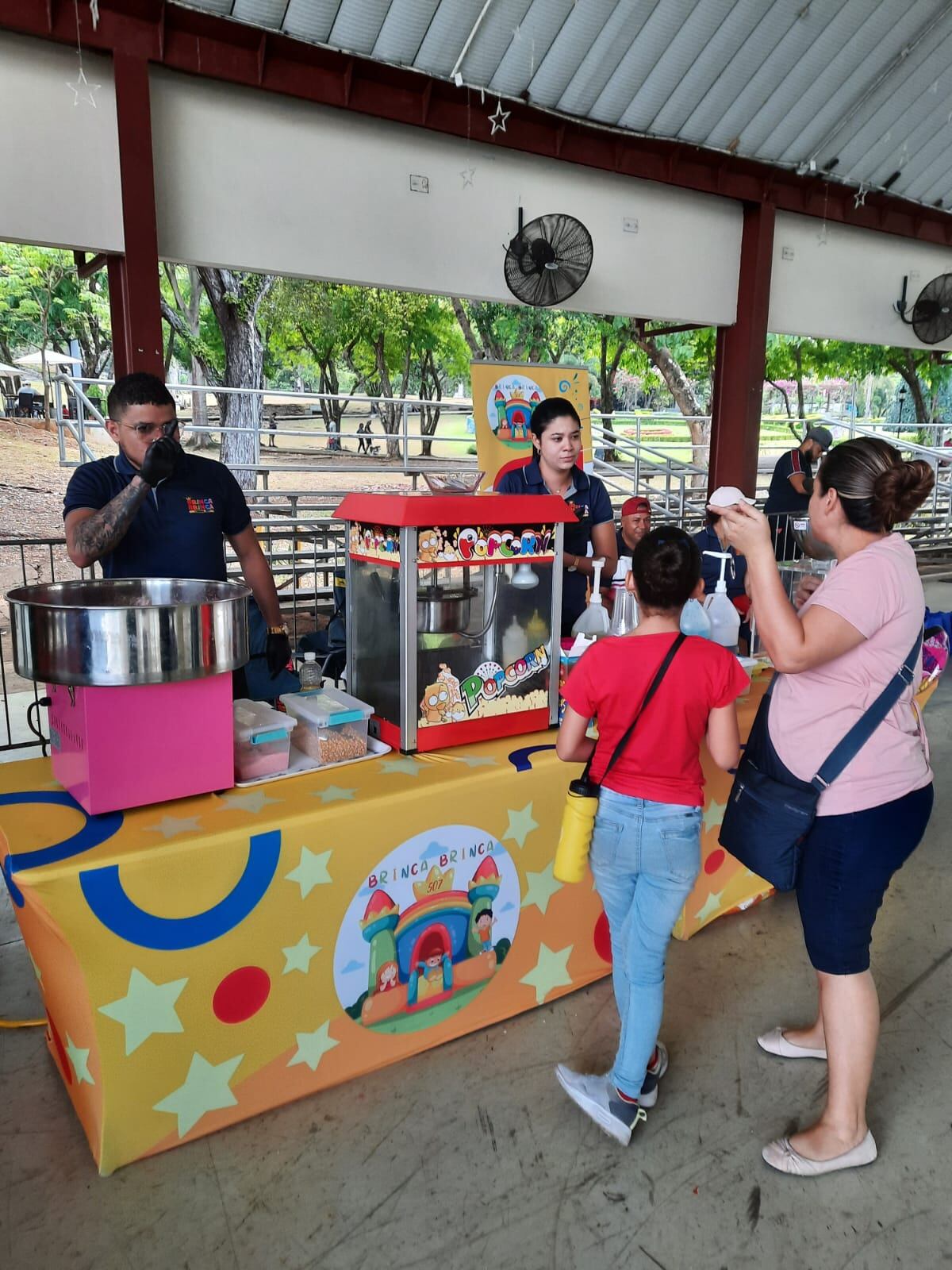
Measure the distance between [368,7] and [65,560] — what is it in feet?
37.3

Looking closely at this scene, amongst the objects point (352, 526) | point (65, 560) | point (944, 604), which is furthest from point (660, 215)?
point (65, 560)

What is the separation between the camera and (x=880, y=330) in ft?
25.9

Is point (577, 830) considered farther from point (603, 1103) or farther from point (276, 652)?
point (276, 652)

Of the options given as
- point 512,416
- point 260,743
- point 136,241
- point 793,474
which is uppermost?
point 136,241

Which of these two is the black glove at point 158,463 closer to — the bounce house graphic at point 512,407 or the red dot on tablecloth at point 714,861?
the red dot on tablecloth at point 714,861

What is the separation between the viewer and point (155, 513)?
2334 mm

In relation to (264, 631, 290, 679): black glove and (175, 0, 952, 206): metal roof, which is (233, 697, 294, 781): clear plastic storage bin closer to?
(264, 631, 290, 679): black glove

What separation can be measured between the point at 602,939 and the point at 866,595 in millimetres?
1301

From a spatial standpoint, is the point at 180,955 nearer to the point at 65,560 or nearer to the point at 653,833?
the point at 653,833

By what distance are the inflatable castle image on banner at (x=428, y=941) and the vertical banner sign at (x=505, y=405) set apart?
11.5 ft

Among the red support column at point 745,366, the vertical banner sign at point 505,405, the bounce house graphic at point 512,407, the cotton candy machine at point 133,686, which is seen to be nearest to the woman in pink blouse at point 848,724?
the cotton candy machine at point 133,686

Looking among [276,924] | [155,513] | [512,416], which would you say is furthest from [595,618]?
[512,416]

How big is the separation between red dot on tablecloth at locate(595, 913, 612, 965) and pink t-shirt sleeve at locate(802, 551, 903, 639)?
1166 millimetres

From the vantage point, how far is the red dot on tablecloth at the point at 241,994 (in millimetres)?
1699
